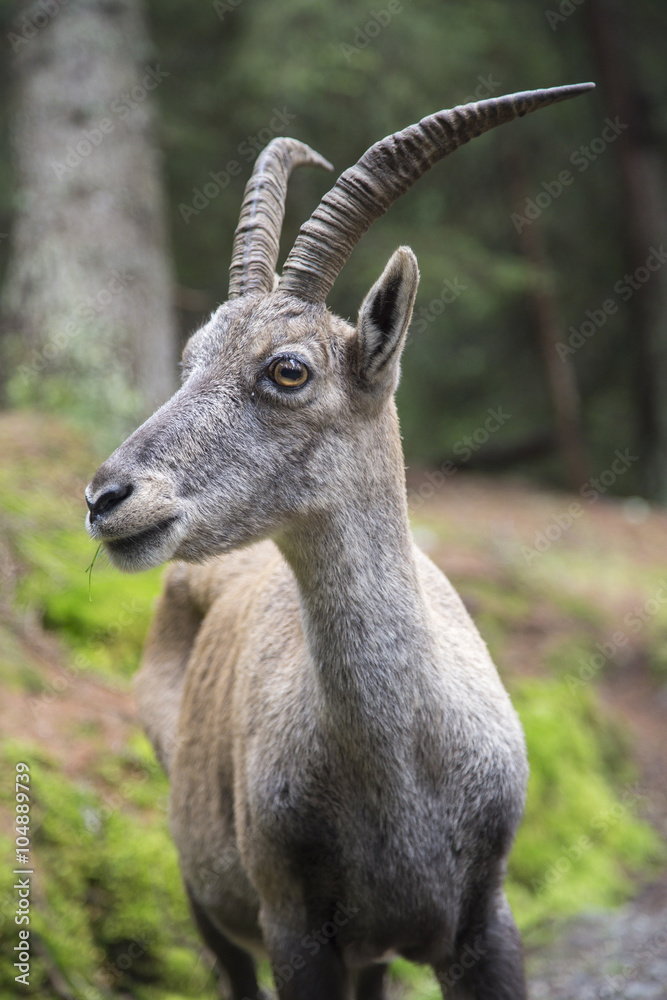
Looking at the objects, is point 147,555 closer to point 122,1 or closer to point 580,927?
point 580,927

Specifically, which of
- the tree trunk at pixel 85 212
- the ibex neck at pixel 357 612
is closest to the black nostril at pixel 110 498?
the ibex neck at pixel 357 612

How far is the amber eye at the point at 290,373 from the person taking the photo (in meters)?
3.65

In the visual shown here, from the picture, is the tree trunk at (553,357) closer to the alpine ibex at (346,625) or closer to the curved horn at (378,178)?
the curved horn at (378,178)

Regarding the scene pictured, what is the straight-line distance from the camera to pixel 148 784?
20.3ft

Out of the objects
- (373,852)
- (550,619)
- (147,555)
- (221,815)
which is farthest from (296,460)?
(550,619)

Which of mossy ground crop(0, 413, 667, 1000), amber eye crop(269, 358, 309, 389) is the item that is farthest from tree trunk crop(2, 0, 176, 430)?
amber eye crop(269, 358, 309, 389)

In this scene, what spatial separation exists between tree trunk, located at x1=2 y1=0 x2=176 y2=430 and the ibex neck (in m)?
6.85

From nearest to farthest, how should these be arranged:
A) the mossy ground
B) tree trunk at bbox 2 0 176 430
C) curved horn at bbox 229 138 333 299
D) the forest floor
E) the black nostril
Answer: the black nostril, curved horn at bbox 229 138 333 299, the mossy ground, the forest floor, tree trunk at bbox 2 0 176 430

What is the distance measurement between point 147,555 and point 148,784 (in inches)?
124

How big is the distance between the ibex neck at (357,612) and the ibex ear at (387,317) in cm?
39

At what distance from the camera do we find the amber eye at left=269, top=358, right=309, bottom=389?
365 centimetres

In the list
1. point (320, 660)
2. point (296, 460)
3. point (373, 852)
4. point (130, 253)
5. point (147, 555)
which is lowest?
point (373, 852)

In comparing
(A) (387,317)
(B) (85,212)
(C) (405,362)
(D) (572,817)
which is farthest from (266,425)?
(C) (405,362)

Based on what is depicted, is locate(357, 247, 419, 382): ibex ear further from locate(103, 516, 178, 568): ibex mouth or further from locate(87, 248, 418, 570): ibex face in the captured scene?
locate(103, 516, 178, 568): ibex mouth
